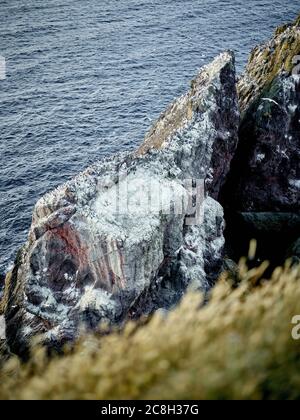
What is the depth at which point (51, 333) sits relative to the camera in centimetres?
1612

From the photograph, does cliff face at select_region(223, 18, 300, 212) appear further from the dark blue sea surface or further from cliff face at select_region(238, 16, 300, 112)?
the dark blue sea surface

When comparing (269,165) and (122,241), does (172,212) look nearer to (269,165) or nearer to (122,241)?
(122,241)

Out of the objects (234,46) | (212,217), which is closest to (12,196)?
(212,217)

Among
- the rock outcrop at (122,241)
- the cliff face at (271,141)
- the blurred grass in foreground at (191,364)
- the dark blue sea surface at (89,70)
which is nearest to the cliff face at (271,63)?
the cliff face at (271,141)

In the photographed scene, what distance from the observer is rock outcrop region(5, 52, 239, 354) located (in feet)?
52.5

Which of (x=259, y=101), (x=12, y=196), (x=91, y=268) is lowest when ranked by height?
(x=12, y=196)

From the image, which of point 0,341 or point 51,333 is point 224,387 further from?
point 0,341

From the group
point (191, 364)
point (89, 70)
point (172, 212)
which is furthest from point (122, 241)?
point (89, 70)

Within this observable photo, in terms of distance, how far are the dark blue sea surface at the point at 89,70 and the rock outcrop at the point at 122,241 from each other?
1237 centimetres

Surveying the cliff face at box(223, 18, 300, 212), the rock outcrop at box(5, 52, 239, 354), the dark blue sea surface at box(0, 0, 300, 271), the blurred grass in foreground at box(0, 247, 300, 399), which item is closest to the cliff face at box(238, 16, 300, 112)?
the cliff face at box(223, 18, 300, 212)

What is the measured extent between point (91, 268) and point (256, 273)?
10569mm

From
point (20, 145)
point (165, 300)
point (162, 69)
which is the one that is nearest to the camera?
point (165, 300)

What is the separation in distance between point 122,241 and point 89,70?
139 ft

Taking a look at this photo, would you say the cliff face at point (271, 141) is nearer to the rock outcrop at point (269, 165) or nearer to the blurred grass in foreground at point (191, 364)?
the rock outcrop at point (269, 165)
